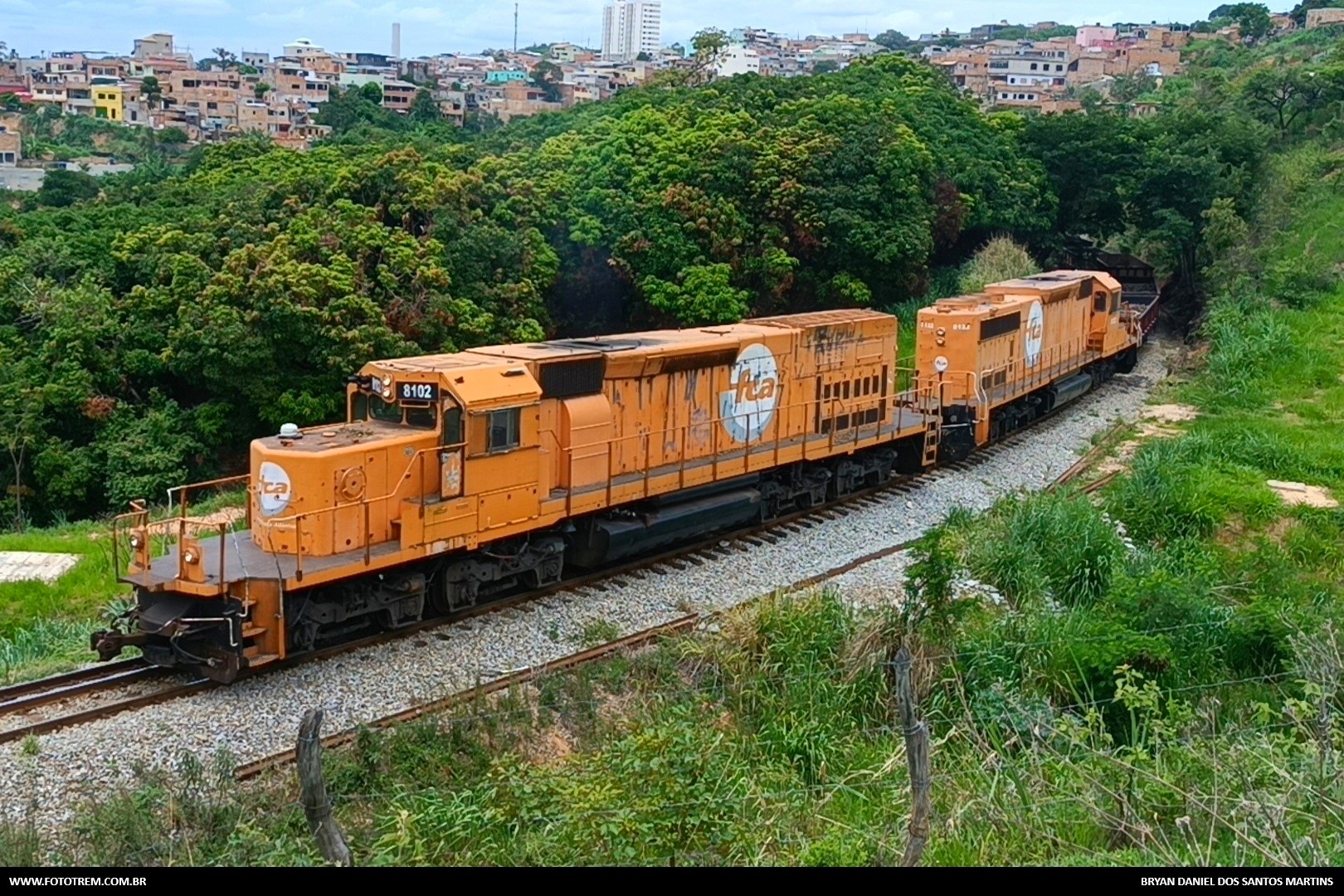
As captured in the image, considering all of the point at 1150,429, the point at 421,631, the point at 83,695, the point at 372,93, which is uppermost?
the point at 372,93

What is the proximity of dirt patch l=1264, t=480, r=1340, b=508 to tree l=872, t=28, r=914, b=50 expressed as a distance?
149 m

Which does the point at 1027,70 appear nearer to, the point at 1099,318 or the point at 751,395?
the point at 1099,318

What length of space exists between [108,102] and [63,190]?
4393 centimetres

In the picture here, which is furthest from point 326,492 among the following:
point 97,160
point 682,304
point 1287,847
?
point 97,160

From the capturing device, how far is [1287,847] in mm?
5859

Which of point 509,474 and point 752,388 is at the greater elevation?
point 752,388

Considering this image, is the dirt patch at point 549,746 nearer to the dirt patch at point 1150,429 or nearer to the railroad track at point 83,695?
the railroad track at point 83,695

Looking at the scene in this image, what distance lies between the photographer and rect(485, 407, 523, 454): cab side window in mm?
11672

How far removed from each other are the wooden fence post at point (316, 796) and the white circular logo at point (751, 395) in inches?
395

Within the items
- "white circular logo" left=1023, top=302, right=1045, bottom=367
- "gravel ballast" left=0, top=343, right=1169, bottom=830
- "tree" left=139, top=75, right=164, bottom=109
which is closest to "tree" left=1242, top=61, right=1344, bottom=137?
"white circular logo" left=1023, top=302, right=1045, bottom=367

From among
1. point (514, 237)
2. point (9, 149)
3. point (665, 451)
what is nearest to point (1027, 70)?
point (9, 149)

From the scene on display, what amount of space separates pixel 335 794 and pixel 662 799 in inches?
99.6

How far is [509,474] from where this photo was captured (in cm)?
1195

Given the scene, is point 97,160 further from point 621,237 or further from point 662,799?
point 662,799
